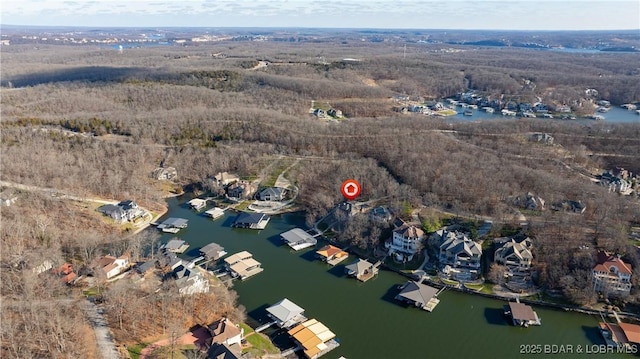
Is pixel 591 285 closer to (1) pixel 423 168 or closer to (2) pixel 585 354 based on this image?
(2) pixel 585 354

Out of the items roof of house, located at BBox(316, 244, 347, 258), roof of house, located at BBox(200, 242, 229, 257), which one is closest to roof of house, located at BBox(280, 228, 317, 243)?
roof of house, located at BBox(316, 244, 347, 258)

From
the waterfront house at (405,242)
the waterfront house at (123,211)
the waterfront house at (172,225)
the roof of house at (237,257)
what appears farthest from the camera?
the waterfront house at (123,211)

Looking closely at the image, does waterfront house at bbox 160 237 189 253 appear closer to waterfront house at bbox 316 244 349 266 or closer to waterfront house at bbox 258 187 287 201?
waterfront house at bbox 316 244 349 266

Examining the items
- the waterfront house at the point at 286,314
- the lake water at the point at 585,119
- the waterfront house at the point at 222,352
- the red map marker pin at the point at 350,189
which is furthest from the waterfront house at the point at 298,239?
the lake water at the point at 585,119

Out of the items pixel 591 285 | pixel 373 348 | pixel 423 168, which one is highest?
pixel 423 168

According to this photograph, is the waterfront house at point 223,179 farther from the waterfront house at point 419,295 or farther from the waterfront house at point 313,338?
the waterfront house at point 419,295

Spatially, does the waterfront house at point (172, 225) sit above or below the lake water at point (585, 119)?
below

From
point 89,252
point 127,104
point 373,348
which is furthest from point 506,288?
point 127,104

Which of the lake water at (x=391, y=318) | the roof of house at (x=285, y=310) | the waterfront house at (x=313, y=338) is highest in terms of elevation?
the roof of house at (x=285, y=310)
